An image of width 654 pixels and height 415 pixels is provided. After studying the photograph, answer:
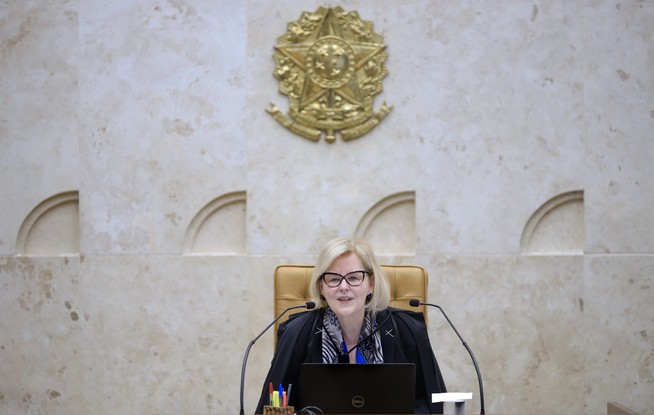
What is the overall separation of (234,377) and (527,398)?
1.54 meters

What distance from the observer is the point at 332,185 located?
465cm

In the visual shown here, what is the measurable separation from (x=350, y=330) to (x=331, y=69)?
6.11 ft

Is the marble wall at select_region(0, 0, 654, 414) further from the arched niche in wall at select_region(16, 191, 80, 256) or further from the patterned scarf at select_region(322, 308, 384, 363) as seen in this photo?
the patterned scarf at select_region(322, 308, 384, 363)

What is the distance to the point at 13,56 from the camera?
4.67 metres

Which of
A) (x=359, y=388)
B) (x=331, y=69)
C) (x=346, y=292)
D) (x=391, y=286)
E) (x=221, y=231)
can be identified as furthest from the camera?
(x=221, y=231)

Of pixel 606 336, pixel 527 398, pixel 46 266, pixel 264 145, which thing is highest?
pixel 264 145

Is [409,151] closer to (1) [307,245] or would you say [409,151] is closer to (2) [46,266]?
(1) [307,245]

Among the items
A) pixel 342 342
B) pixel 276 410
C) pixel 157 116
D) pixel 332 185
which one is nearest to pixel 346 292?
pixel 342 342

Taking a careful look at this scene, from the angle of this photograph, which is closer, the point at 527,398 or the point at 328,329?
the point at 328,329

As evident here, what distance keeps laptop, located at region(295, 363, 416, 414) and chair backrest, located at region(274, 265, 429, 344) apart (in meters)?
1.03

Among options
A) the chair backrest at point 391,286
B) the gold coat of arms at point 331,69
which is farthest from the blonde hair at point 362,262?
the gold coat of arms at point 331,69

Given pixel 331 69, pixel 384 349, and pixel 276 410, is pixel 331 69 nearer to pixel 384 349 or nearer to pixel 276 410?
pixel 384 349

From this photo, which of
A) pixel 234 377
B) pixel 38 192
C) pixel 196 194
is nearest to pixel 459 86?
pixel 196 194

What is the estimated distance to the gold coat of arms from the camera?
181 inches
